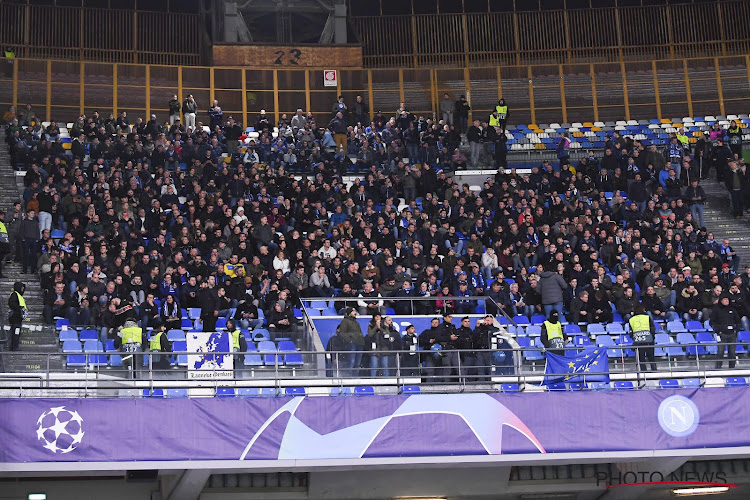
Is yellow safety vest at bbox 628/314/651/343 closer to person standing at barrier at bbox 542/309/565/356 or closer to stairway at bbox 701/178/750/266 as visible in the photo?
person standing at barrier at bbox 542/309/565/356

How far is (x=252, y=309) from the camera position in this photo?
65.2 ft

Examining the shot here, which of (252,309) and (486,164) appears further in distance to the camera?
(486,164)

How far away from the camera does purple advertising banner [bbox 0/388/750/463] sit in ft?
53.4

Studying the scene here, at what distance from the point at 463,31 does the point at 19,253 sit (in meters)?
18.4

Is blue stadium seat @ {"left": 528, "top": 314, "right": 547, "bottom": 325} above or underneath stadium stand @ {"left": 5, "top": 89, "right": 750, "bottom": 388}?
underneath

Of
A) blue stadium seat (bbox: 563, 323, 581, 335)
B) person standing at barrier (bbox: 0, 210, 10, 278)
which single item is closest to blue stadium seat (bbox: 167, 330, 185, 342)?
person standing at barrier (bbox: 0, 210, 10, 278)

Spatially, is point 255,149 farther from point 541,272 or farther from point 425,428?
point 425,428

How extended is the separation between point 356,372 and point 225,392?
1.93 m

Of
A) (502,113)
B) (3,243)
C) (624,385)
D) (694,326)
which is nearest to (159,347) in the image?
(3,243)

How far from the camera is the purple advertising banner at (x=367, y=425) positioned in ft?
53.4

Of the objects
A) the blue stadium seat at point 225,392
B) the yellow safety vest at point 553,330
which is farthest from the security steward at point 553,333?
the blue stadium seat at point 225,392

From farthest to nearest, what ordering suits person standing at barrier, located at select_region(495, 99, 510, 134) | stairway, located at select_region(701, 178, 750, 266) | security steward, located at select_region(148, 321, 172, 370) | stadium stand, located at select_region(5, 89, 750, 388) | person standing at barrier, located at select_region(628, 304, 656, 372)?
person standing at barrier, located at select_region(495, 99, 510, 134), stairway, located at select_region(701, 178, 750, 266), stadium stand, located at select_region(5, 89, 750, 388), person standing at barrier, located at select_region(628, 304, 656, 372), security steward, located at select_region(148, 321, 172, 370)

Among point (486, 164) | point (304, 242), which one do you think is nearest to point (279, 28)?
point (486, 164)

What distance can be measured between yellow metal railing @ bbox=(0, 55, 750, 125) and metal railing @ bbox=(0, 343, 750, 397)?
16.2 metres
